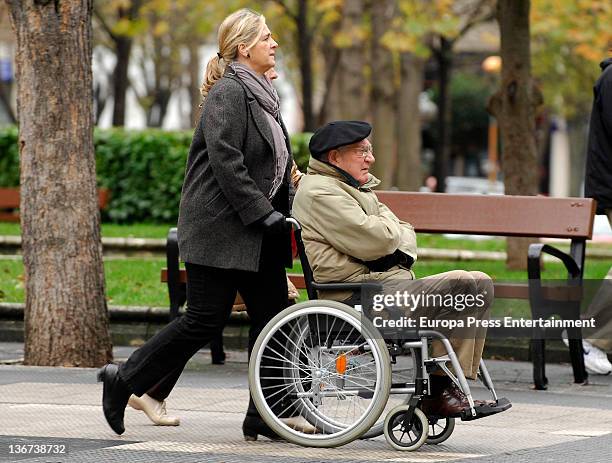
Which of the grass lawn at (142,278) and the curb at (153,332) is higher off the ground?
the grass lawn at (142,278)

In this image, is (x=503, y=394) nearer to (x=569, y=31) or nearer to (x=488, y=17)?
(x=488, y=17)

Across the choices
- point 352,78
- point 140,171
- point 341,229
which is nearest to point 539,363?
point 341,229

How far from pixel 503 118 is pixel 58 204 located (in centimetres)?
610

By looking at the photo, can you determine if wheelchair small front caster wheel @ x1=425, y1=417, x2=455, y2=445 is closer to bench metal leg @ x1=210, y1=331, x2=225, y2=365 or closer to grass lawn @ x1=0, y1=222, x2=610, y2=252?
bench metal leg @ x1=210, y1=331, x2=225, y2=365

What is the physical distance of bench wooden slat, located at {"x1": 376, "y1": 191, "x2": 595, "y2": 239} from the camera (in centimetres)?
909

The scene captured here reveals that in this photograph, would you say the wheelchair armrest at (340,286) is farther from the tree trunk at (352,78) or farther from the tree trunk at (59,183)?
the tree trunk at (352,78)

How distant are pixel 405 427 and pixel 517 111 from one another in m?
8.28

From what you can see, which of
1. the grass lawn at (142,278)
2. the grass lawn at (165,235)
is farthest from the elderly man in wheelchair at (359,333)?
the grass lawn at (165,235)

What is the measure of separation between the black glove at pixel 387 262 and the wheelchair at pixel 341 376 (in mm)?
153

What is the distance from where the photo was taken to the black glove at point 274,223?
6.40m

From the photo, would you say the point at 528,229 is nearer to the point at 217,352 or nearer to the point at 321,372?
the point at 217,352

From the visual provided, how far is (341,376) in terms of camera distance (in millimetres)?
6254

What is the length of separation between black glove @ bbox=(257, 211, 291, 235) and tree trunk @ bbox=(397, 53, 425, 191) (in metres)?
20.2

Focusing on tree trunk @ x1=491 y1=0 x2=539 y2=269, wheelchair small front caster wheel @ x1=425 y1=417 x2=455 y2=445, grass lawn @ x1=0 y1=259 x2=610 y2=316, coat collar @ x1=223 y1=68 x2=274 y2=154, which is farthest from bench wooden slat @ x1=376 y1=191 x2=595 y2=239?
tree trunk @ x1=491 y1=0 x2=539 y2=269
